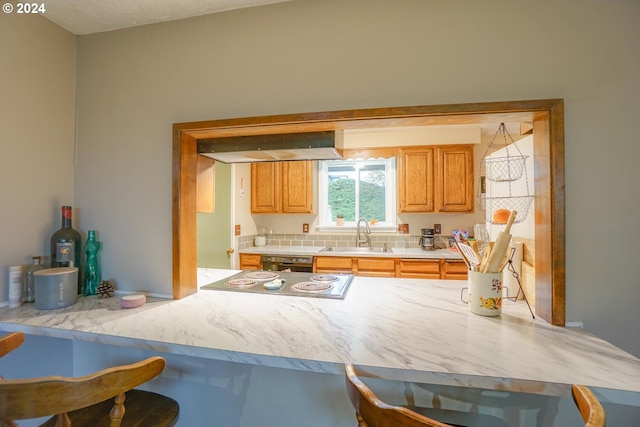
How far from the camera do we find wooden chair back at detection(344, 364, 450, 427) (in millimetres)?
503

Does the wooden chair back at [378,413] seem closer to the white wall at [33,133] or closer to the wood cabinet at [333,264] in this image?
the white wall at [33,133]

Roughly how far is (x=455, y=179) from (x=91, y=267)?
3.45 m

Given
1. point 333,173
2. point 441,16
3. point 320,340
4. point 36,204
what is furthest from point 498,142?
point 36,204

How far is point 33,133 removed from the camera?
4.27ft

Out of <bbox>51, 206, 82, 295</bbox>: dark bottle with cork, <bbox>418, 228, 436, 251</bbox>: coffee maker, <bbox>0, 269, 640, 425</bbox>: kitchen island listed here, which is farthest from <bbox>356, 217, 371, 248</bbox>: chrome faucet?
<bbox>51, 206, 82, 295</bbox>: dark bottle with cork

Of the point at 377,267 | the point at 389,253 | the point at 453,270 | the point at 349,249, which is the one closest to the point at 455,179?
the point at 453,270

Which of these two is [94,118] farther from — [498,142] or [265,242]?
[498,142]

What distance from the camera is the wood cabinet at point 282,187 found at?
141 inches

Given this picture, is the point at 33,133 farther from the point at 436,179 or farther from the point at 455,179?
the point at 455,179

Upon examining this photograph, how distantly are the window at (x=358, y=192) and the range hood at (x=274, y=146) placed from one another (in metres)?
2.30

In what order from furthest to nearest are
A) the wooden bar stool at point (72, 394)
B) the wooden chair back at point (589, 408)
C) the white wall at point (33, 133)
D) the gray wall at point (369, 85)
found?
1. the white wall at point (33, 133)
2. the gray wall at point (369, 85)
3. the wooden bar stool at point (72, 394)
4. the wooden chair back at point (589, 408)

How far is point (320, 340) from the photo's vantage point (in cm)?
90

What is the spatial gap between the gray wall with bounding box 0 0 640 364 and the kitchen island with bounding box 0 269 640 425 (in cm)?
26

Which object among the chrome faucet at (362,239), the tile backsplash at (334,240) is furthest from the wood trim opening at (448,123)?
the chrome faucet at (362,239)
